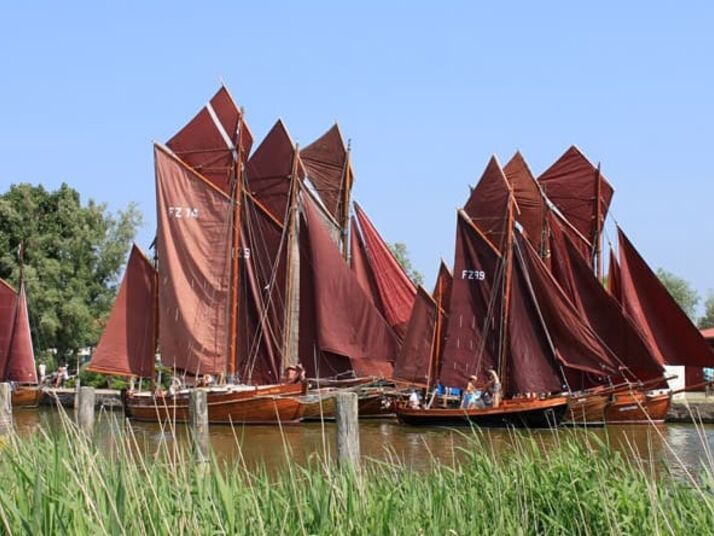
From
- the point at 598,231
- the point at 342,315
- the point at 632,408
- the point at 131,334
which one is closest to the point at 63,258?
the point at 131,334

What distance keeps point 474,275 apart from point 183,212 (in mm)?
8179

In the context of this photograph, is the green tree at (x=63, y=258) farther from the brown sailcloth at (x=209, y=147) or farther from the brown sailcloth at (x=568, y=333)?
the brown sailcloth at (x=568, y=333)

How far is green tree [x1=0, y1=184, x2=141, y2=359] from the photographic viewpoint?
1731 inches

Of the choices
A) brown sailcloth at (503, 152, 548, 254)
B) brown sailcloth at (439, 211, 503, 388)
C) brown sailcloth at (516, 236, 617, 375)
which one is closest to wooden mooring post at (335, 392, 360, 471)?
brown sailcloth at (516, 236, 617, 375)

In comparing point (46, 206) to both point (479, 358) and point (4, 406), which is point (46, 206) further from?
point (4, 406)

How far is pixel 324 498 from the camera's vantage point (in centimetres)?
631

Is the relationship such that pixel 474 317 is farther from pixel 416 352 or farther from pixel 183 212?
pixel 183 212

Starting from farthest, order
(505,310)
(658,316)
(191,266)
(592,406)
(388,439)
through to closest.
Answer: (191,266), (658,316), (505,310), (592,406), (388,439)

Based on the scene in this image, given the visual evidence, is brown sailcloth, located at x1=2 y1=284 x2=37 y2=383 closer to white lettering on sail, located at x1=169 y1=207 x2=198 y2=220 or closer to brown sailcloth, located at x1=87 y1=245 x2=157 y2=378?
brown sailcloth, located at x1=87 y1=245 x2=157 y2=378

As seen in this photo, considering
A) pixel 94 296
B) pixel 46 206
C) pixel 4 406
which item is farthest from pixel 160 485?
pixel 46 206

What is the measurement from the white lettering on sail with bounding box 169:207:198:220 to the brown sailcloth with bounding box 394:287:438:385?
21.6 feet

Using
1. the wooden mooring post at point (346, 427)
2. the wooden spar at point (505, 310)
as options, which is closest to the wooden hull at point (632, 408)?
the wooden spar at point (505, 310)

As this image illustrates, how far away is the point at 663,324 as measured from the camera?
29.6 meters

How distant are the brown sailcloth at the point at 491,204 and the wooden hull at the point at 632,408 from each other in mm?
5206
